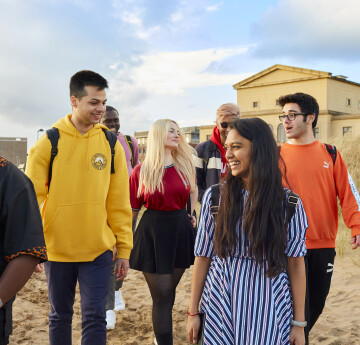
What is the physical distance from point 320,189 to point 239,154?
1.71 m

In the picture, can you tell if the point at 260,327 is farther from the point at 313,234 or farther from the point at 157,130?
the point at 157,130

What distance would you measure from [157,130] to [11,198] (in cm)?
280

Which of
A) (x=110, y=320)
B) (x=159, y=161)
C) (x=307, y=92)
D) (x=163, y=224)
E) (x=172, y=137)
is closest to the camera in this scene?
(x=163, y=224)

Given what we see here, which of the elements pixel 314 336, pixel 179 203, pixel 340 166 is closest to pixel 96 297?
pixel 179 203

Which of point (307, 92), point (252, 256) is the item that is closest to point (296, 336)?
point (252, 256)

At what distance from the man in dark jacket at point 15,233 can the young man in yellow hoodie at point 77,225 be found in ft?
5.25

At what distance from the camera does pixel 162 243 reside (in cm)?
433

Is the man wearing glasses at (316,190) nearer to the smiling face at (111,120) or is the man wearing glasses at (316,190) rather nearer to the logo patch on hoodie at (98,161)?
the logo patch on hoodie at (98,161)

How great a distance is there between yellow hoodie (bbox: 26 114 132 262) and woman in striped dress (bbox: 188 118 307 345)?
1188mm

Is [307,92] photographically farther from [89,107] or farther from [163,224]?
[89,107]

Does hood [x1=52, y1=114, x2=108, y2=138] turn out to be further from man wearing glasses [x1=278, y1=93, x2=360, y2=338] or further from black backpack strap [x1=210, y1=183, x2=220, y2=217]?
man wearing glasses [x1=278, y1=93, x2=360, y2=338]

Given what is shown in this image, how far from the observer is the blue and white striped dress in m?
2.50

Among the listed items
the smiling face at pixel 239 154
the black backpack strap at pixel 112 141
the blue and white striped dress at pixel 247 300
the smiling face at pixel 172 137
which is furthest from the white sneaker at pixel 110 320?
the smiling face at pixel 239 154

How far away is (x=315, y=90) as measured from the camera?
45.6 metres
